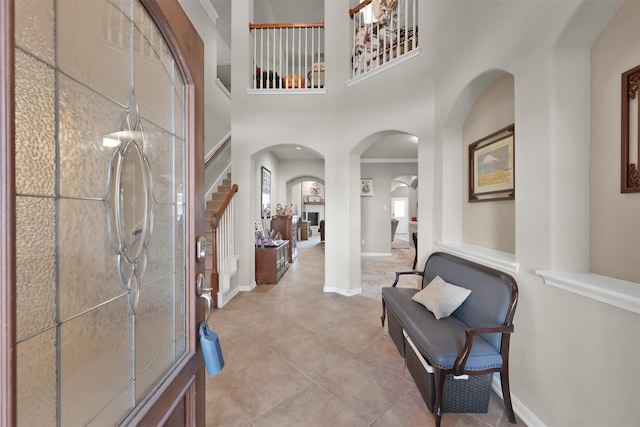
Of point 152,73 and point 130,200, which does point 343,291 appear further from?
point 152,73

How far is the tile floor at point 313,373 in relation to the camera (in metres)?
1.56

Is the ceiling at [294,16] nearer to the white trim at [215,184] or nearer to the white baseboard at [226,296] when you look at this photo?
the white trim at [215,184]

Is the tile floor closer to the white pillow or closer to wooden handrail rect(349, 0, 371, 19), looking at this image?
the white pillow

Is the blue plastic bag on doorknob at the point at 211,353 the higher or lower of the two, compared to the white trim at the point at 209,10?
lower

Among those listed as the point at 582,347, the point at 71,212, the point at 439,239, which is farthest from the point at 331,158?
the point at 71,212

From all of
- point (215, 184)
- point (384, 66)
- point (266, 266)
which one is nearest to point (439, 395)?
point (266, 266)

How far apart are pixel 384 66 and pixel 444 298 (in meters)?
2.79

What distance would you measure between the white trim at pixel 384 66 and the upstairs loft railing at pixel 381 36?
0.10 feet

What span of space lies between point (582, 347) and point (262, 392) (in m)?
1.87

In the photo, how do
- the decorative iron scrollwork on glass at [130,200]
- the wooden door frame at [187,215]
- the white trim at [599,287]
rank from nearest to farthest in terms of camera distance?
the wooden door frame at [187,215]
the decorative iron scrollwork on glass at [130,200]
the white trim at [599,287]

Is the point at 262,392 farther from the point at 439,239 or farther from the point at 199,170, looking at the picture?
the point at 439,239

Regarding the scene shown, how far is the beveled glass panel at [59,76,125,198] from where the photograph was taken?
567 millimetres

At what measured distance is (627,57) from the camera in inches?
48.9

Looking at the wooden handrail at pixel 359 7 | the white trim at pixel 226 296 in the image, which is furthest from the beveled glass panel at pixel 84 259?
the wooden handrail at pixel 359 7
